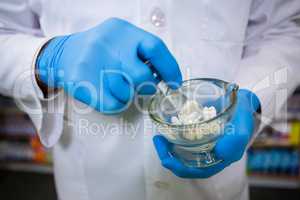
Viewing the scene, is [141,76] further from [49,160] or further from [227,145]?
[49,160]

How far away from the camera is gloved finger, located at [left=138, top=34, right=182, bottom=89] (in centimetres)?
52

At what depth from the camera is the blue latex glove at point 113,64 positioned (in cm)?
53

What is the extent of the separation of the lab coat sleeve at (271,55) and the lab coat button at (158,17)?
196mm

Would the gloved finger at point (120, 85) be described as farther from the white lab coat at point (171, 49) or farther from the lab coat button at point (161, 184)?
the lab coat button at point (161, 184)

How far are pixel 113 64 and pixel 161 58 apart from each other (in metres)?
0.08

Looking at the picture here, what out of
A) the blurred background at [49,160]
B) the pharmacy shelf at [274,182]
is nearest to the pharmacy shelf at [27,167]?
the blurred background at [49,160]

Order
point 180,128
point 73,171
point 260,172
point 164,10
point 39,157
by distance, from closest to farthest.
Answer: point 180,128
point 164,10
point 73,171
point 260,172
point 39,157

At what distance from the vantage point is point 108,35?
21.4 inches

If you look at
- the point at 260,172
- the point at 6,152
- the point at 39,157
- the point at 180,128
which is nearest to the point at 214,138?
the point at 180,128

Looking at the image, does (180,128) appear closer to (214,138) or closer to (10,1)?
(214,138)

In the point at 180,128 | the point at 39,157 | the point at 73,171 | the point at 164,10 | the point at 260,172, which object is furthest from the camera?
the point at 39,157

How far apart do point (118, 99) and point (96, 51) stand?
0.28ft

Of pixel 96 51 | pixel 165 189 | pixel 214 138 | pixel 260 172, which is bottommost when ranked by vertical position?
pixel 260 172

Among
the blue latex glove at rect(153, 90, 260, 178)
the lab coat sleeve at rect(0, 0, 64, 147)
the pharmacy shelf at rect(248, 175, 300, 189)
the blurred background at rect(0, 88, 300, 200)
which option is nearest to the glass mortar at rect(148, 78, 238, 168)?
the blue latex glove at rect(153, 90, 260, 178)
